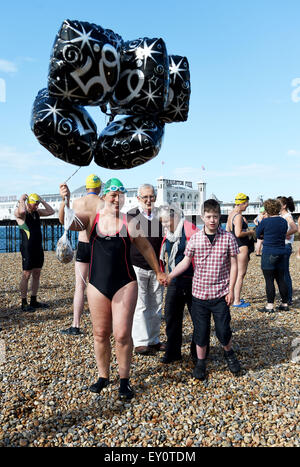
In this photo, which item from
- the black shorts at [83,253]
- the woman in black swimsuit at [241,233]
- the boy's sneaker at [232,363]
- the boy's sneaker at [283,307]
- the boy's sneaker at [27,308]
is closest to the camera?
the boy's sneaker at [232,363]

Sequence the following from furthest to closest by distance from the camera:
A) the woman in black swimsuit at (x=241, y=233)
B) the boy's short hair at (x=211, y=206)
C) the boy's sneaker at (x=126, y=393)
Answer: the woman in black swimsuit at (x=241, y=233) → the boy's short hair at (x=211, y=206) → the boy's sneaker at (x=126, y=393)

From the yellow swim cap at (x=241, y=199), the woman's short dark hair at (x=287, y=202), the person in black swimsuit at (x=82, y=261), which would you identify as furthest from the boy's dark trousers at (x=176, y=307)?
the woman's short dark hair at (x=287, y=202)

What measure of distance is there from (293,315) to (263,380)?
2.67 m

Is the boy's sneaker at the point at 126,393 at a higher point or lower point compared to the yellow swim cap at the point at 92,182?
lower

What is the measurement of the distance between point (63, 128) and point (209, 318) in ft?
7.53

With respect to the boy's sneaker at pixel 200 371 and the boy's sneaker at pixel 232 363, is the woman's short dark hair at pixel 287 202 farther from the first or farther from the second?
the boy's sneaker at pixel 200 371

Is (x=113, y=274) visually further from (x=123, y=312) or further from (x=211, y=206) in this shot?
(x=211, y=206)

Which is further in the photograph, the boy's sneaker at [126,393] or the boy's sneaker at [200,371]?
the boy's sneaker at [200,371]

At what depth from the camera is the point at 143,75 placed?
3.28 metres

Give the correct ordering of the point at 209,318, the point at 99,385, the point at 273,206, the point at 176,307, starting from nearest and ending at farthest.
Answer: the point at 99,385 < the point at 209,318 < the point at 176,307 < the point at 273,206

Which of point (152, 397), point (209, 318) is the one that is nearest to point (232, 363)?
point (209, 318)

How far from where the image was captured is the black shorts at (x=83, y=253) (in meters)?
4.45

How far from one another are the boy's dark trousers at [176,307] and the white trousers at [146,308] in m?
0.35
